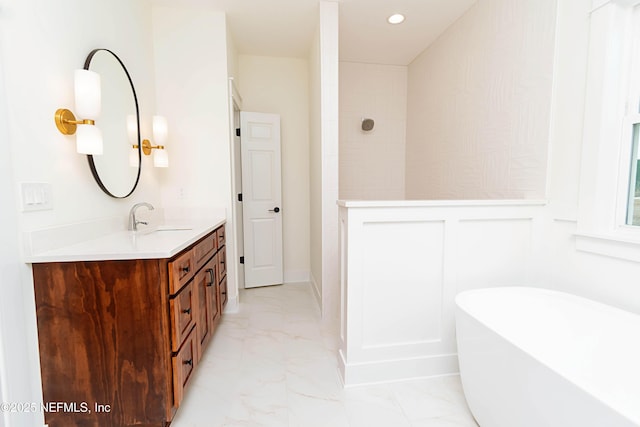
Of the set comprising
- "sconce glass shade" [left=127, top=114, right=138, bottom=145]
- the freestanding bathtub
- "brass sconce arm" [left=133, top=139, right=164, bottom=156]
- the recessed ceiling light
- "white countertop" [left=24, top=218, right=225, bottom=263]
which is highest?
the recessed ceiling light

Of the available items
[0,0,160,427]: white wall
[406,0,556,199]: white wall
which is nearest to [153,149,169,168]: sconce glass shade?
[0,0,160,427]: white wall

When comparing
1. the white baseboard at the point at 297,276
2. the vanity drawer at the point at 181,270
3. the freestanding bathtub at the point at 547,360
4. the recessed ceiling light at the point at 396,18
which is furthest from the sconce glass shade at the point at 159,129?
the freestanding bathtub at the point at 547,360

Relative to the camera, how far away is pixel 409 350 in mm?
1709

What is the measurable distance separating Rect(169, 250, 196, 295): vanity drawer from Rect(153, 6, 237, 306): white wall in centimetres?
106

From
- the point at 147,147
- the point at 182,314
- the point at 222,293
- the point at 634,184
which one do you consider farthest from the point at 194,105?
the point at 634,184

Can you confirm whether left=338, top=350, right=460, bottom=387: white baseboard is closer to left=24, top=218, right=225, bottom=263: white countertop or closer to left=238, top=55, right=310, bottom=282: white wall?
left=24, top=218, right=225, bottom=263: white countertop

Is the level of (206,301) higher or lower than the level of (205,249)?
lower

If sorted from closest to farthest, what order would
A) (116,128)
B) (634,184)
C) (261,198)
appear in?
(634,184), (116,128), (261,198)

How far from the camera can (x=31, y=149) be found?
1.22 metres

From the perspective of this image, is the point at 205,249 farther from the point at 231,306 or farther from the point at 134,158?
the point at 231,306

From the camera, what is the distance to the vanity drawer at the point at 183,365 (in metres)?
1.33

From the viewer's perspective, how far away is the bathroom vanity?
48.1 inches

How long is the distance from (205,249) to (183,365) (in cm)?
70

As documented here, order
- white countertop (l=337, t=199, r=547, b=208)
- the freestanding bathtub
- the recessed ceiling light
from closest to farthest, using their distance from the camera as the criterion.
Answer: the freestanding bathtub → white countertop (l=337, t=199, r=547, b=208) → the recessed ceiling light
